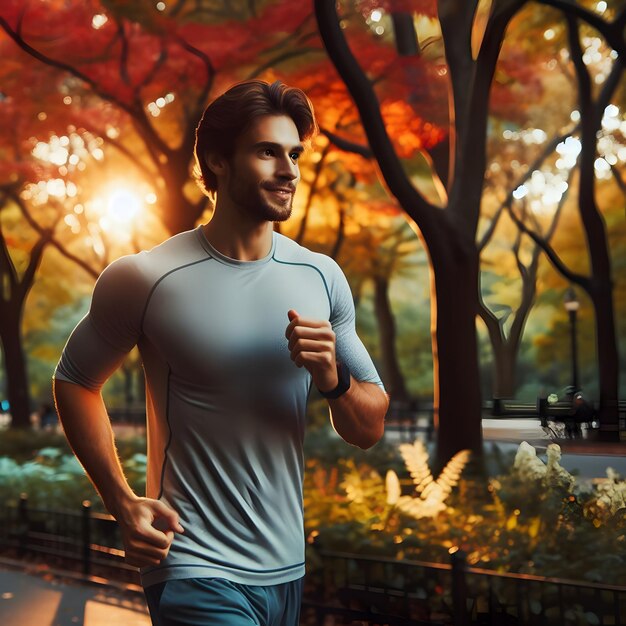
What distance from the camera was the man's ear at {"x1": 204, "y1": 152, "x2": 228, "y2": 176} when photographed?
3271mm

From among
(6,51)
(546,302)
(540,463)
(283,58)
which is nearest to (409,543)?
(540,463)

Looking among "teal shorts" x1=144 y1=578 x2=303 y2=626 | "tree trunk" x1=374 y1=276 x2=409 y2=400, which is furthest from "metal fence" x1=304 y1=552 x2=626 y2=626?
"tree trunk" x1=374 y1=276 x2=409 y2=400

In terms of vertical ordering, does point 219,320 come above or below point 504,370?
below

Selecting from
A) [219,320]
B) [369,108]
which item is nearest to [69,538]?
[369,108]

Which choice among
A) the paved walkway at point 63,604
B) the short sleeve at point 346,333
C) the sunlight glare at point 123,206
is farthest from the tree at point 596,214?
the sunlight glare at point 123,206

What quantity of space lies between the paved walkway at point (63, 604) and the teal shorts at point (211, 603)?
6562mm

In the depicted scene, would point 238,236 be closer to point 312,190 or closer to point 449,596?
point 449,596

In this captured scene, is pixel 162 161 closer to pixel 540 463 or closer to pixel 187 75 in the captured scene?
pixel 187 75

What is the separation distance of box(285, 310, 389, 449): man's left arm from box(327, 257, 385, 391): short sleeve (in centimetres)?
4

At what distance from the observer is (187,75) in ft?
47.4

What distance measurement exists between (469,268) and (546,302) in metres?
23.1

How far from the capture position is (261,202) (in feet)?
10.3

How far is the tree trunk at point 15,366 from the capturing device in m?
20.2

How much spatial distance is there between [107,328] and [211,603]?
0.85 meters
